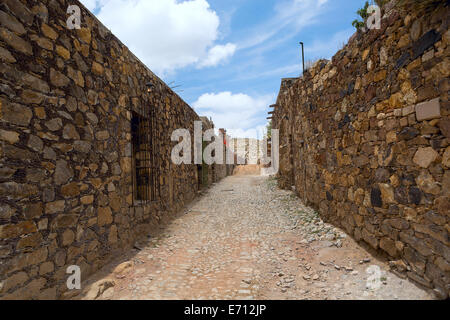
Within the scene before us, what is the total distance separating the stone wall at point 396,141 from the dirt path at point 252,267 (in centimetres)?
30

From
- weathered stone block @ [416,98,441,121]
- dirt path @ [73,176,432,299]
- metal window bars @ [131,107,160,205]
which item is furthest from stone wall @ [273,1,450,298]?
metal window bars @ [131,107,160,205]

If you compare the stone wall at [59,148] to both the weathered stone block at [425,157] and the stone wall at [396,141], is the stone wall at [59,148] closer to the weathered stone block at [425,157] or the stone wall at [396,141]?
the stone wall at [396,141]

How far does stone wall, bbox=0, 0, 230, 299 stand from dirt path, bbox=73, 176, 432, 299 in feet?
1.81

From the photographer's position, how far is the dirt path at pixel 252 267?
2625mm

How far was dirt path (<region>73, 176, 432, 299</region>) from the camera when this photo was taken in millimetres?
2625

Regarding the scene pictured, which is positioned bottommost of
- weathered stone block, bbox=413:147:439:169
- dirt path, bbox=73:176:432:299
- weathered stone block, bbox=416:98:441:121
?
dirt path, bbox=73:176:432:299

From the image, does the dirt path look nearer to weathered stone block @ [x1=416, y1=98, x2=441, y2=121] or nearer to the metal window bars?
the metal window bars

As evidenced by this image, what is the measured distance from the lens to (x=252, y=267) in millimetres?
3318

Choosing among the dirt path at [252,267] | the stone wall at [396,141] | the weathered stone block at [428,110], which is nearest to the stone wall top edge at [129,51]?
the dirt path at [252,267]

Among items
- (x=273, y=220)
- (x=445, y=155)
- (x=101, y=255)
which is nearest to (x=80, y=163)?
(x=101, y=255)

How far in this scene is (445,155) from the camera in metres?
2.12

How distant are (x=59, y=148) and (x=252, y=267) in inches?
109

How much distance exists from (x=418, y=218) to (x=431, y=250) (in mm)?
307
